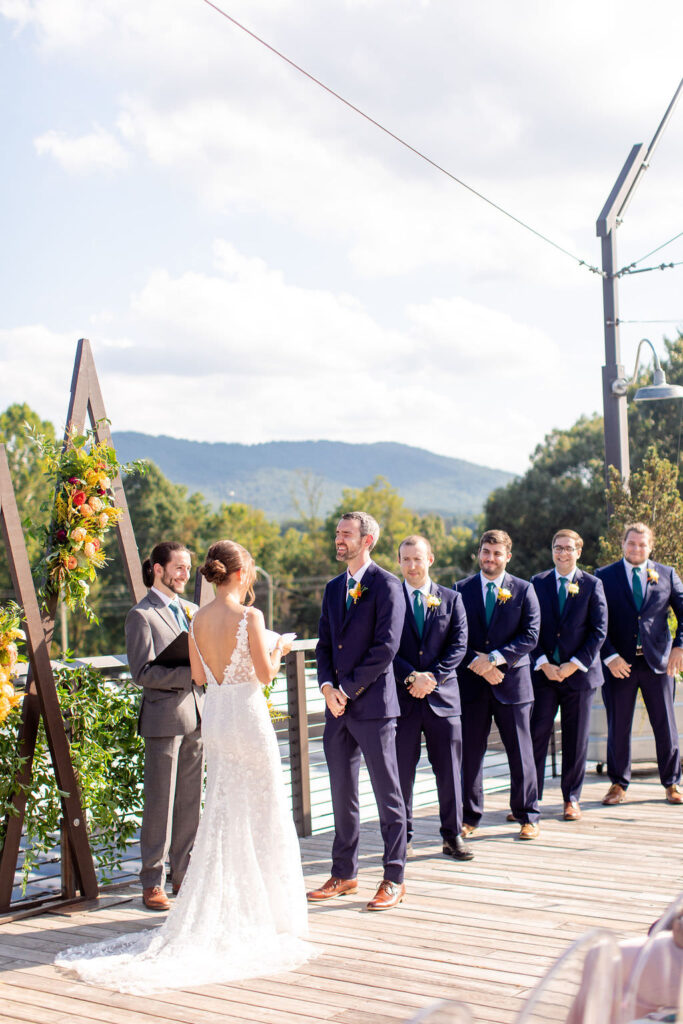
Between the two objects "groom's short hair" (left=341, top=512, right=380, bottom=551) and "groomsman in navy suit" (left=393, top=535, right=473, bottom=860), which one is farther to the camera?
"groomsman in navy suit" (left=393, top=535, right=473, bottom=860)

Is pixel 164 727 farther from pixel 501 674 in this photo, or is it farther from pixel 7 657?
pixel 501 674

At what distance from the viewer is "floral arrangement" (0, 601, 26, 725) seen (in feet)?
16.4

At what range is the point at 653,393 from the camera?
9406 millimetres

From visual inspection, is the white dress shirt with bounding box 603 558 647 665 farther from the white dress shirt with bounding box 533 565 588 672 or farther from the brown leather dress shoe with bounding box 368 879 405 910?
the brown leather dress shoe with bounding box 368 879 405 910

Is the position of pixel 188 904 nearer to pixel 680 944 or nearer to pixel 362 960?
pixel 362 960

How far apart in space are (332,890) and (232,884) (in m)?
0.95

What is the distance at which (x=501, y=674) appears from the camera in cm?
675

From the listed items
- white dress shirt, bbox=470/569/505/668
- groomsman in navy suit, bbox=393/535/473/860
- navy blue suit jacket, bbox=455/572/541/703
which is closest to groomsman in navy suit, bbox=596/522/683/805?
navy blue suit jacket, bbox=455/572/541/703

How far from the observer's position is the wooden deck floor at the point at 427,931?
4.03 metres


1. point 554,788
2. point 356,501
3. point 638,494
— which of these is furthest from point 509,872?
point 356,501

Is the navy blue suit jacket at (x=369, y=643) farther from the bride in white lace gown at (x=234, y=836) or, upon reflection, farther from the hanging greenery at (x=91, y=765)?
the hanging greenery at (x=91, y=765)

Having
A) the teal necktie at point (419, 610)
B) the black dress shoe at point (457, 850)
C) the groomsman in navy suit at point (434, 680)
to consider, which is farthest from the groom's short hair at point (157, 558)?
the black dress shoe at point (457, 850)

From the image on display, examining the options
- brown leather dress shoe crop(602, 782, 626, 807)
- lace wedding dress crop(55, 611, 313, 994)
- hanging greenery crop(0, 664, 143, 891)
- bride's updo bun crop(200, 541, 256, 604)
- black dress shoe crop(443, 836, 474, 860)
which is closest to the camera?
lace wedding dress crop(55, 611, 313, 994)

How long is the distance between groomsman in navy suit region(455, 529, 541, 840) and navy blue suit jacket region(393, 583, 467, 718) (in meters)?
0.50
